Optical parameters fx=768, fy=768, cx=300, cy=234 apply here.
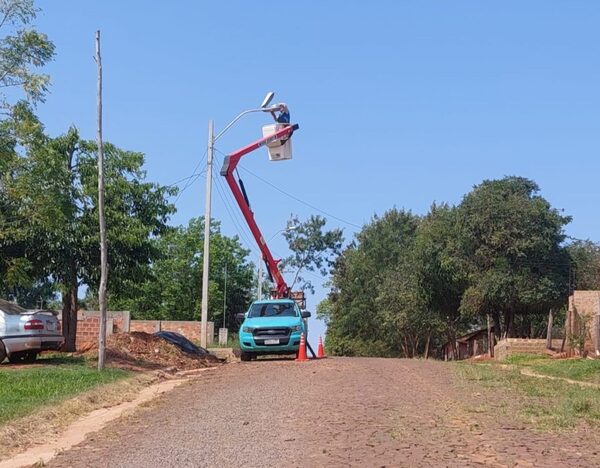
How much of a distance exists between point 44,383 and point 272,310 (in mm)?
10813

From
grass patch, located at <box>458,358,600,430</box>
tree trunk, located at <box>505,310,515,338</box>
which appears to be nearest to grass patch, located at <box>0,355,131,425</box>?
grass patch, located at <box>458,358,600,430</box>

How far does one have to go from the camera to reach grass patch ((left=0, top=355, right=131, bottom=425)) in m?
A: 11.6

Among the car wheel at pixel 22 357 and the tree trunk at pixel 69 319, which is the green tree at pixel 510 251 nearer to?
the tree trunk at pixel 69 319

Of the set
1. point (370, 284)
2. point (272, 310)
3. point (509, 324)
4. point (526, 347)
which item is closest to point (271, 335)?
point (272, 310)

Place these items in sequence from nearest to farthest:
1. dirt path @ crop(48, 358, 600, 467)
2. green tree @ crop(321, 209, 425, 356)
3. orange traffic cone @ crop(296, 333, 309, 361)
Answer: dirt path @ crop(48, 358, 600, 467), orange traffic cone @ crop(296, 333, 309, 361), green tree @ crop(321, 209, 425, 356)

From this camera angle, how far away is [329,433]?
8.56m

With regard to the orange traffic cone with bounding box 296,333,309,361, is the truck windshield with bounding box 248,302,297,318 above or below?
above

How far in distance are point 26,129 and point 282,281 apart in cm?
1620

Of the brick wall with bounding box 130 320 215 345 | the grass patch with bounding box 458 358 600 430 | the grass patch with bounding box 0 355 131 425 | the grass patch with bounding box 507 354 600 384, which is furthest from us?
the brick wall with bounding box 130 320 215 345

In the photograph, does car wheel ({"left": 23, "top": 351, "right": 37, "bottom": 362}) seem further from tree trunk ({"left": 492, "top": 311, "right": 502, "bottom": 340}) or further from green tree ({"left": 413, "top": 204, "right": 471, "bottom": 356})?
tree trunk ({"left": 492, "top": 311, "right": 502, "bottom": 340})

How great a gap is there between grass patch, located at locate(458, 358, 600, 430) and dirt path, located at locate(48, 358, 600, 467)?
0.32 m

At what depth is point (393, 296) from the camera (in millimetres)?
47906

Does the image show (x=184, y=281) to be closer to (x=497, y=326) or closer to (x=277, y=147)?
(x=497, y=326)

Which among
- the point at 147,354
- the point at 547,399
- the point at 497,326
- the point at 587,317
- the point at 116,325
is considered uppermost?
the point at 587,317
